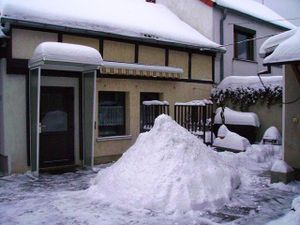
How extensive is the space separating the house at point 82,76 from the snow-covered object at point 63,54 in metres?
0.02

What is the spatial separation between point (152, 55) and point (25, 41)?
3.95 m

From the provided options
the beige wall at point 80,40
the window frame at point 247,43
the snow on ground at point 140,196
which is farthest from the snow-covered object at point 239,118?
the beige wall at point 80,40

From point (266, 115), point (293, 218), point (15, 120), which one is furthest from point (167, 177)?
point (266, 115)

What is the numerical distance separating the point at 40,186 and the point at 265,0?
1915 centimetres

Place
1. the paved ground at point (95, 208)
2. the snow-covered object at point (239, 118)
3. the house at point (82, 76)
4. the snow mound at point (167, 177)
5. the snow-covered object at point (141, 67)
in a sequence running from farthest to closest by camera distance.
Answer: the snow-covered object at point (239, 118)
the snow-covered object at point (141, 67)
the house at point (82, 76)
the snow mound at point (167, 177)
the paved ground at point (95, 208)

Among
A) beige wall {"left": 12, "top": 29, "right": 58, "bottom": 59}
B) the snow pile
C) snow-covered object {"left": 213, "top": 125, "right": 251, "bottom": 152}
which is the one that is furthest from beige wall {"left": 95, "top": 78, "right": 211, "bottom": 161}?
the snow pile

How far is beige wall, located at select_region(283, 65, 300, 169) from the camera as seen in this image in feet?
25.4

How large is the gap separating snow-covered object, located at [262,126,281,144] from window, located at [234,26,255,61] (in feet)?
14.3

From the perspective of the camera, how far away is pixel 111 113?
10.5 metres

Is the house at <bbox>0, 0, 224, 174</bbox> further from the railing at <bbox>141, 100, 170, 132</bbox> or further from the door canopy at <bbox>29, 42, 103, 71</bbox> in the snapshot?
the railing at <bbox>141, 100, 170, 132</bbox>

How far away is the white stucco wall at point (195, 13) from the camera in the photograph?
531 inches

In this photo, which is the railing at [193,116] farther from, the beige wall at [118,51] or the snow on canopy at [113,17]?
the beige wall at [118,51]

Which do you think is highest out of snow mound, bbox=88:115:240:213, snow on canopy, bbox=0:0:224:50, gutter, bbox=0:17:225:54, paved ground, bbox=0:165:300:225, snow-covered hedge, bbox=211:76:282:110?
snow on canopy, bbox=0:0:224:50

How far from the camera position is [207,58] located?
12.9 meters
